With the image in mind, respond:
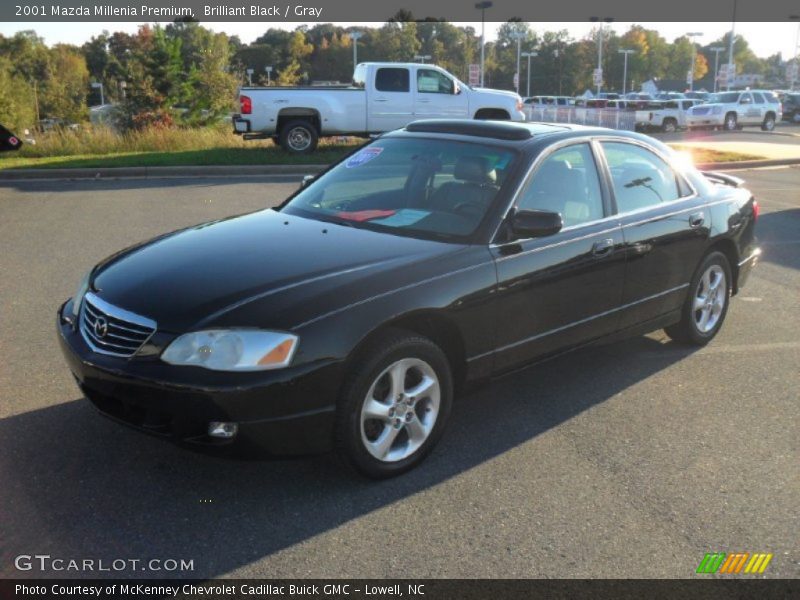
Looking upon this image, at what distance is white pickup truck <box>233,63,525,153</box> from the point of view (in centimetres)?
1788

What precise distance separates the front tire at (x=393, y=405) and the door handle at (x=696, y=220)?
2.45 meters

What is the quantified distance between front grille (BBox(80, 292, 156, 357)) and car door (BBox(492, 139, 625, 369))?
1.77 m

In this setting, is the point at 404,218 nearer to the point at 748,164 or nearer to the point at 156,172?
the point at 156,172

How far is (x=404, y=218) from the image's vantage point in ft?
14.7

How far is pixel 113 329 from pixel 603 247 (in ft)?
9.11

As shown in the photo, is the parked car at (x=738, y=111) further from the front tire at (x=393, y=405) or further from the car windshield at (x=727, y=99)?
the front tire at (x=393, y=405)

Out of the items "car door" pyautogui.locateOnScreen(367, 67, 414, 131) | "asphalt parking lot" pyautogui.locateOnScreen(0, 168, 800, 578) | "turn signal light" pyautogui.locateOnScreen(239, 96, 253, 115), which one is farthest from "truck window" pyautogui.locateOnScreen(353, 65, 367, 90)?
"asphalt parking lot" pyautogui.locateOnScreen(0, 168, 800, 578)

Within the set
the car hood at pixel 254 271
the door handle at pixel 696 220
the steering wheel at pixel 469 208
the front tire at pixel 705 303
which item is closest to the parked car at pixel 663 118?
the front tire at pixel 705 303

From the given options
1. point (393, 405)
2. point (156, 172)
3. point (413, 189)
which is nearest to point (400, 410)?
point (393, 405)

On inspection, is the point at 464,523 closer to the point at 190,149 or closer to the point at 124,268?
the point at 124,268

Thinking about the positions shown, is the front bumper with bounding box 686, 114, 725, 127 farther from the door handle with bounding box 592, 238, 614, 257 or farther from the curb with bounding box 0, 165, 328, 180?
the door handle with bounding box 592, 238, 614, 257

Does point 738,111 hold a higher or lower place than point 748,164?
higher

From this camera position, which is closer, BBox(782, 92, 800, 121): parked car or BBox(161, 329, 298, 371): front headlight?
BBox(161, 329, 298, 371): front headlight

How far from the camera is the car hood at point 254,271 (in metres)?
3.45
